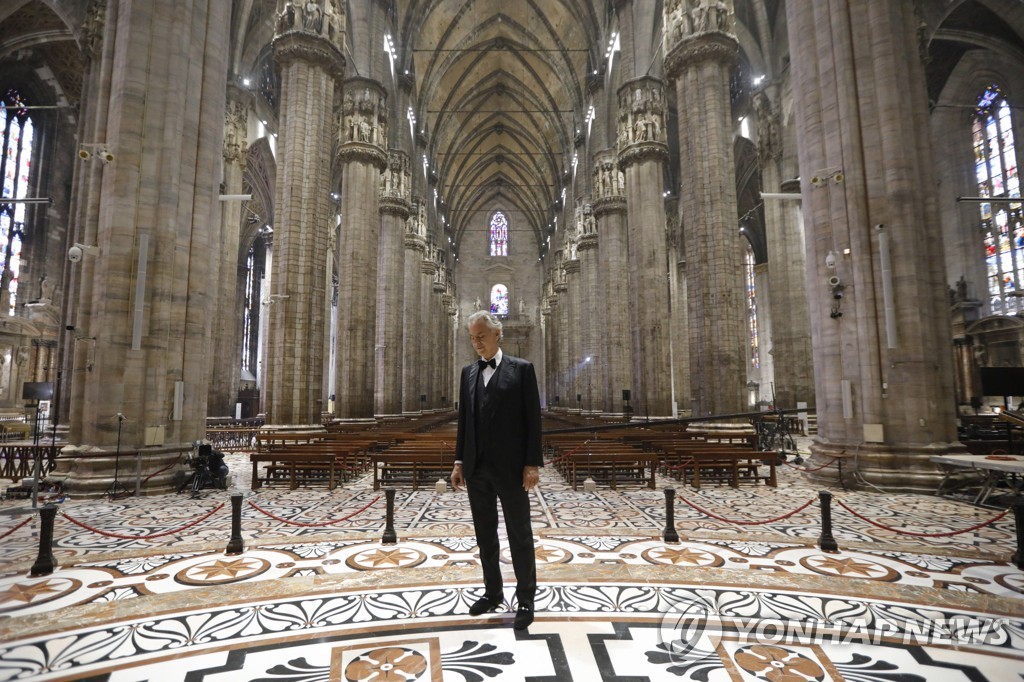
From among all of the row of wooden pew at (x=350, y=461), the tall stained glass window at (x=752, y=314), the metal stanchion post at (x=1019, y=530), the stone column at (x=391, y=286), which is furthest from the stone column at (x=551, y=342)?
the metal stanchion post at (x=1019, y=530)

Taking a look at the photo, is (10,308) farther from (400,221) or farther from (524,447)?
(524,447)

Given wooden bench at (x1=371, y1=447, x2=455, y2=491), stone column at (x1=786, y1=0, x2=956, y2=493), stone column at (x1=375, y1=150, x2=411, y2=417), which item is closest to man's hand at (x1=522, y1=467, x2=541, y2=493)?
wooden bench at (x1=371, y1=447, x2=455, y2=491)

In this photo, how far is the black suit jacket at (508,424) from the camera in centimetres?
315

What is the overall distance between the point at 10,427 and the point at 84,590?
14.1 metres

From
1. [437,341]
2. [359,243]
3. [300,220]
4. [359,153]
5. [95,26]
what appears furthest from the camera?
[437,341]

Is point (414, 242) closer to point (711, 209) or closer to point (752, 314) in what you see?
point (711, 209)

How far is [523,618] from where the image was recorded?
307 cm

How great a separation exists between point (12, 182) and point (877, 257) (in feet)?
101

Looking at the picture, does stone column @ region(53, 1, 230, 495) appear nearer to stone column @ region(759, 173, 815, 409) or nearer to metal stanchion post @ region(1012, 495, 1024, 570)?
metal stanchion post @ region(1012, 495, 1024, 570)

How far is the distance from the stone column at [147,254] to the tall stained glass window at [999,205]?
84.7 ft

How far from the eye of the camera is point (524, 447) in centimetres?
320

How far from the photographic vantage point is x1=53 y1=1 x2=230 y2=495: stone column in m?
7.89

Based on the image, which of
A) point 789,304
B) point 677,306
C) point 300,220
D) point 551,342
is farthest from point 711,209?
point 551,342

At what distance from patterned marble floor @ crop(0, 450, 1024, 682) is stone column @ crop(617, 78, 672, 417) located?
12.9 metres
